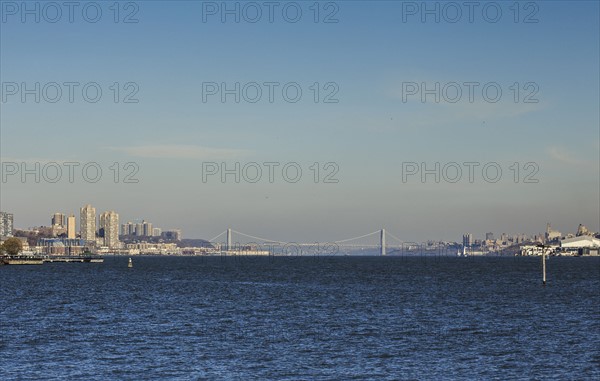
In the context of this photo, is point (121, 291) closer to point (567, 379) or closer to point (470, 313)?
point (470, 313)

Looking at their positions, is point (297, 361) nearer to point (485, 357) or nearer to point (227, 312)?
point (485, 357)

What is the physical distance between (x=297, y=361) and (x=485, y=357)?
12345 mm

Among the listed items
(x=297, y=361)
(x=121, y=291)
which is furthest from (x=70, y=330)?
(x=121, y=291)

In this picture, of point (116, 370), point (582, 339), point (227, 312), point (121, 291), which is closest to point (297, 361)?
point (116, 370)

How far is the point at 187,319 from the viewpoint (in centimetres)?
8050

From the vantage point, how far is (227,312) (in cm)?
8844

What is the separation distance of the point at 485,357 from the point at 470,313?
33.1m

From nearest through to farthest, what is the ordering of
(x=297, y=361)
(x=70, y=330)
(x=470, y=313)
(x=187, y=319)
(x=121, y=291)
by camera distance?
(x=297, y=361) → (x=70, y=330) → (x=187, y=319) → (x=470, y=313) → (x=121, y=291)

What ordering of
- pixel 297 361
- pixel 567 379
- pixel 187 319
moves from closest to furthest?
pixel 567 379
pixel 297 361
pixel 187 319

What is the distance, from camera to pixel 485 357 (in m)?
55.1

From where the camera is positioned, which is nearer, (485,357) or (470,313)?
(485,357)

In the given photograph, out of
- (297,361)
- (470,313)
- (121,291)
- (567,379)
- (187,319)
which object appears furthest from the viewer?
(121,291)

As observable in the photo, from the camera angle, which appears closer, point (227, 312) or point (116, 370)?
point (116, 370)

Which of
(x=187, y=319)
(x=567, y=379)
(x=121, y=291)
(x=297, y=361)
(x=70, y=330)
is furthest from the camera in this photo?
(x=121, y=291)
